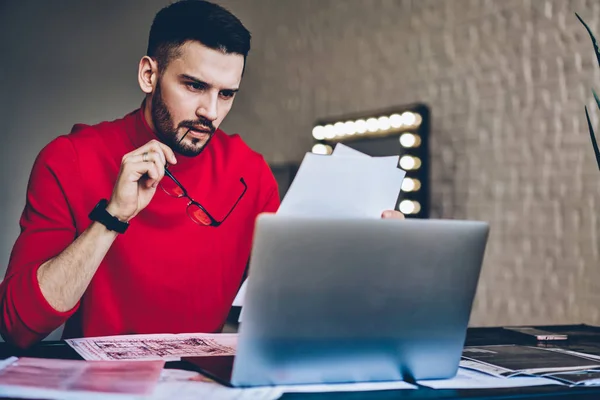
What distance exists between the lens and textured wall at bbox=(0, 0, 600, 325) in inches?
67.3

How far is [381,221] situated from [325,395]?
0.21 m

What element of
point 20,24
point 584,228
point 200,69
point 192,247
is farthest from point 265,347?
point 20,24

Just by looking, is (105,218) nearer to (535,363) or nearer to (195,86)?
(195,86)

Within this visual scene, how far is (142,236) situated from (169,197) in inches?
4.4

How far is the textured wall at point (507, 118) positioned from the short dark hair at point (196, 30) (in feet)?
2.71

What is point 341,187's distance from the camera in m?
0.83

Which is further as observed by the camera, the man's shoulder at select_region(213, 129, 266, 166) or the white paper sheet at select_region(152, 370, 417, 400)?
the man's shoulder at select_region(213, 129, 266, 166)

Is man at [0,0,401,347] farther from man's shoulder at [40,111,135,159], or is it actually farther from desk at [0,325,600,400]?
desk at [0,325,600,400]

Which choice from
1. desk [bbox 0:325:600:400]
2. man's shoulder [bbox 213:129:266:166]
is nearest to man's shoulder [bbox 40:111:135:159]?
man's shoulder [bbox 213:129:266:166]

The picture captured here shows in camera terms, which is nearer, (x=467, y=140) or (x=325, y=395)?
(x=325, y=395)

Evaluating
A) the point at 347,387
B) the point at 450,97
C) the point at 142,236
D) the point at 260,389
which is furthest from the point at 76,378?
the point at 450,97

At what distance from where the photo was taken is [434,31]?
217 centimetres

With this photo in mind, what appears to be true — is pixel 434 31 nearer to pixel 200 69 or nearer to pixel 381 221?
pixel 200 69

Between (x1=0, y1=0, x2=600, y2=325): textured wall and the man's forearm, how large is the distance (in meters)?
1.20
